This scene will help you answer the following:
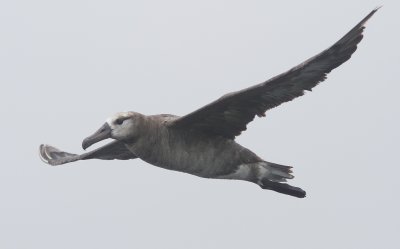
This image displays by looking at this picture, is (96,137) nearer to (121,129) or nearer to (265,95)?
(121,129)

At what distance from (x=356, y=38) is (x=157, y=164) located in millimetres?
3375

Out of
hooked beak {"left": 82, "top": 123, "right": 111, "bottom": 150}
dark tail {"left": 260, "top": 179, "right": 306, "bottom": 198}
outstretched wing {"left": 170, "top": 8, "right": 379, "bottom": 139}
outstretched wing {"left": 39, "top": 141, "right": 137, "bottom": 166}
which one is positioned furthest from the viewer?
outstretched wing {"left": 39, "top": 141, "right": 137, "bottom": 166}

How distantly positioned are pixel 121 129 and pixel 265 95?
2.12 metres

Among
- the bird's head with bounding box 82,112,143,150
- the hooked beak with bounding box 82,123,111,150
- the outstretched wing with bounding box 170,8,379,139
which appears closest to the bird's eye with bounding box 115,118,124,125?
the bird's head with bounding box 82,112,143,150

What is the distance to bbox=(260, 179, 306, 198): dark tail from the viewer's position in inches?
679

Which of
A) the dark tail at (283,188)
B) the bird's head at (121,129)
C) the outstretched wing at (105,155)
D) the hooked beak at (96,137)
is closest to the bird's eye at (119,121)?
the bird's head at (121,129)

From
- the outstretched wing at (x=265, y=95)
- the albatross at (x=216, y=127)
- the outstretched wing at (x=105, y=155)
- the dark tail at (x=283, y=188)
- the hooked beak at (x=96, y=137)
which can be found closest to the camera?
the outstretched wing at (x=265, y=95)

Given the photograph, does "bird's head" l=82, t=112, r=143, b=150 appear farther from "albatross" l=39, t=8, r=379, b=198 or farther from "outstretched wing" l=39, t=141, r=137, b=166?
"outstretched wing" l=39, t=141, r=137, b=166

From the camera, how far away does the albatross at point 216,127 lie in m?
14.6

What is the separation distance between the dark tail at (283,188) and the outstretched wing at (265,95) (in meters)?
1.40

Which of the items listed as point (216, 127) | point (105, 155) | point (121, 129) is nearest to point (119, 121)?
point (121, 129)

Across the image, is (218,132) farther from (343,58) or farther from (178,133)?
(343,58)

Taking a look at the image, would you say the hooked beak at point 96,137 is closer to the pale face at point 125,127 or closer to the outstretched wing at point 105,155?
the pale face at point 125,127

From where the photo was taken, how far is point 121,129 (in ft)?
49.7
